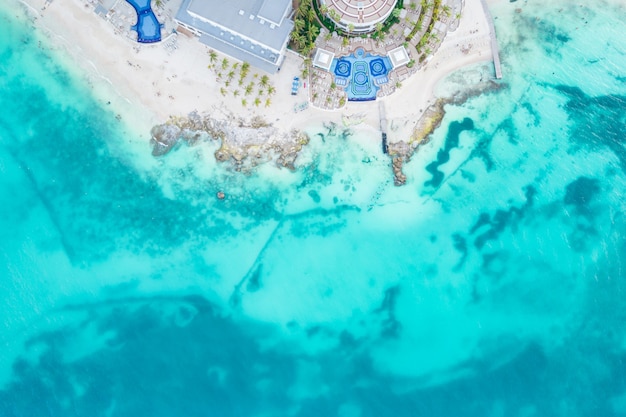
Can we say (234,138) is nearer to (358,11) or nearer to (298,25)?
(298,25)

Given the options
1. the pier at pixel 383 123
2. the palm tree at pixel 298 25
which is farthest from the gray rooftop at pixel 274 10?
the pier at pixel 383 123

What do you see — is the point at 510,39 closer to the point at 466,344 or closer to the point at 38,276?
the point at 466,344

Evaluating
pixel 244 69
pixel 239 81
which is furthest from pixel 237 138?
pixel 244 69

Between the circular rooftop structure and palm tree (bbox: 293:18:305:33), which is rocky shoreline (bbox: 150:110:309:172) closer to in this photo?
palm tree (bbox: 293:18:305:33)

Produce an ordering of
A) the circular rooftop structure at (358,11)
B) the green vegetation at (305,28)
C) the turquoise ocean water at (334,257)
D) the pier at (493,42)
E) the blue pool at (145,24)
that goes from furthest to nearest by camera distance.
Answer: the pier at (493,42) < the turquoise ocean water at (334,257) < the blue pool at (145,24) < the circular rooftop structure at (358,11) < the green vegetation at (305,28)

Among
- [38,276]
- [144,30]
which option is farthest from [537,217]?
[38,276]

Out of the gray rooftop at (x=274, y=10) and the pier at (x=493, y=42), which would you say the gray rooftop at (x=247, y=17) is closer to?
the gray rooftop at (x=274, y=10)
